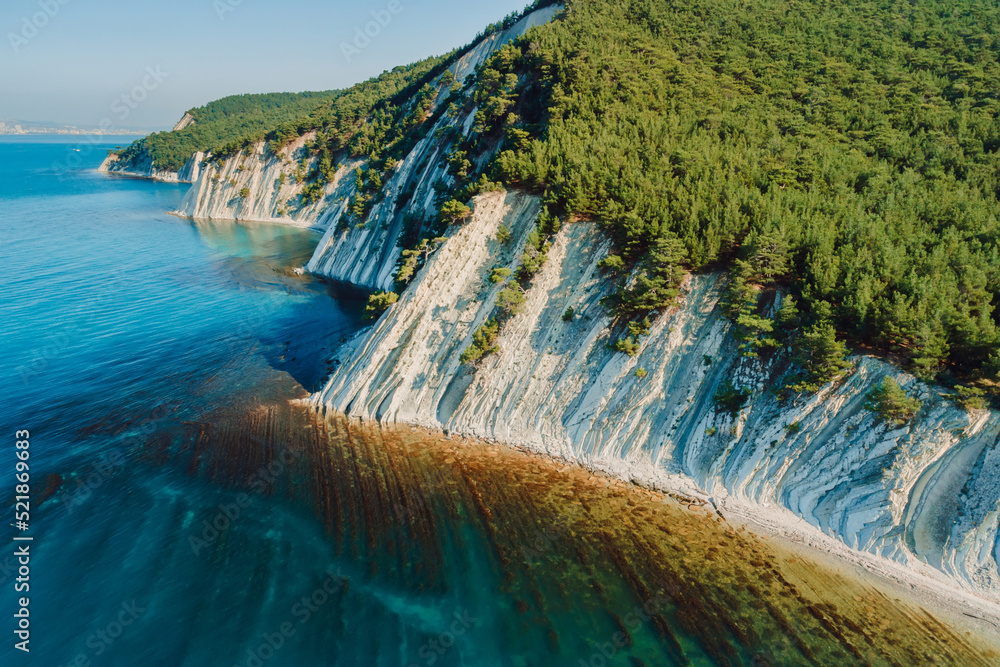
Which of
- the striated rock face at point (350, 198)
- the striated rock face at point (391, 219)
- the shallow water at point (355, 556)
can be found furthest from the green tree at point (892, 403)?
the striated rock face at point (350, 198)

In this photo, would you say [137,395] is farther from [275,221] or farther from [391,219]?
[275,221]

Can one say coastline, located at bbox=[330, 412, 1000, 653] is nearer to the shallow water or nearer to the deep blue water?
the shallow water

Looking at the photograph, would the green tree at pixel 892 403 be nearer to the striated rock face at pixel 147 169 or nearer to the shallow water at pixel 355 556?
the shallow water at pixel 355 556

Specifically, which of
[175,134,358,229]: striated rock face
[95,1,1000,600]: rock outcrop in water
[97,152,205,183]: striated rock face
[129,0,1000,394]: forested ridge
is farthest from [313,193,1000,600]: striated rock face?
[97,152,205,183]: striated rock face

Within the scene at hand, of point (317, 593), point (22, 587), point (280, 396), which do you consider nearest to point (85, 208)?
point (280, 396)

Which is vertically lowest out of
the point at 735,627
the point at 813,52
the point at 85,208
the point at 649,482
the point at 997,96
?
the point at 85,208

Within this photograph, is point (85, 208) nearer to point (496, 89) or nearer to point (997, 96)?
point (496, 89)
